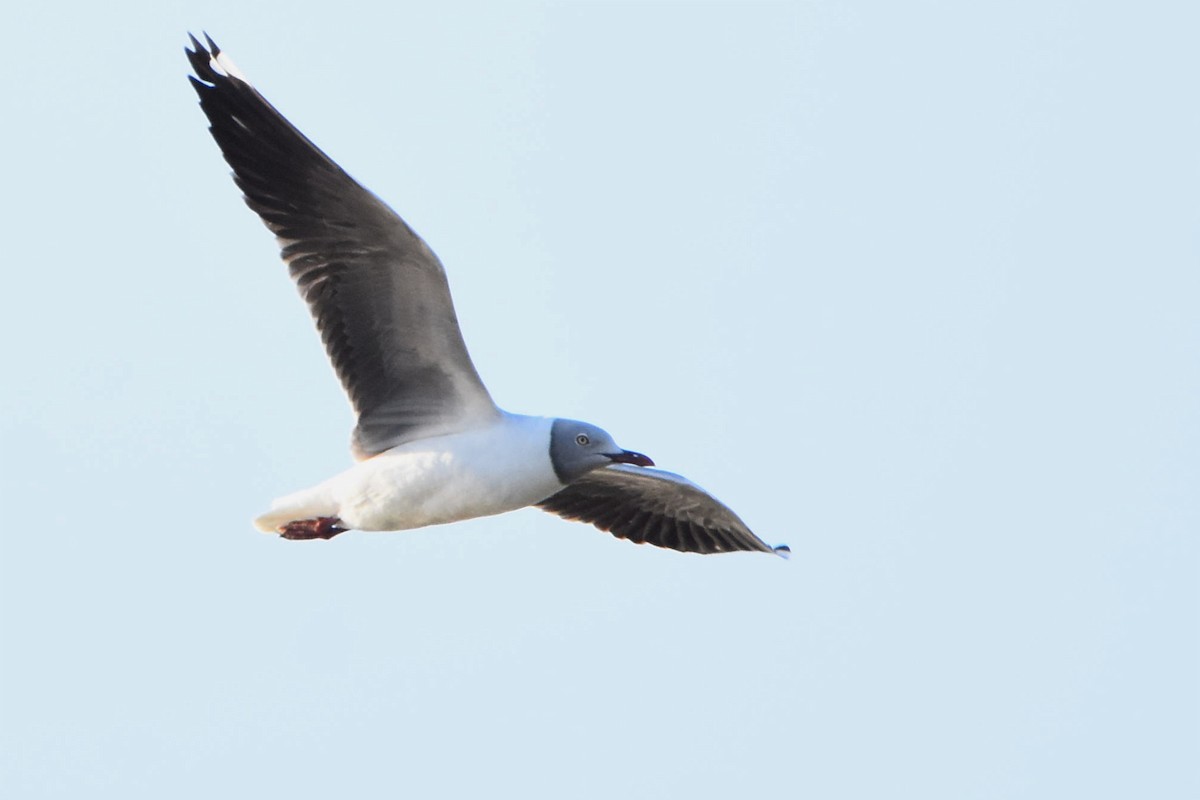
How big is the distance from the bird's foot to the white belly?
0.08m

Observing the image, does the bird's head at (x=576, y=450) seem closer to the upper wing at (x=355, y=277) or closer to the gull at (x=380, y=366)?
the gull at (x=380, y=366)

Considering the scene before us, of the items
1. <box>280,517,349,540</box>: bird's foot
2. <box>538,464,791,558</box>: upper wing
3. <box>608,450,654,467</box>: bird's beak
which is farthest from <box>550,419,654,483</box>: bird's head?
<box>538,464,791,558</box>: upper wing

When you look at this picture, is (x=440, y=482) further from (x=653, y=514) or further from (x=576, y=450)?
(x=653, y=514)

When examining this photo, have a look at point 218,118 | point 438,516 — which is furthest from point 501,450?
point 218,118

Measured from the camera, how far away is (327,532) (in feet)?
43.3

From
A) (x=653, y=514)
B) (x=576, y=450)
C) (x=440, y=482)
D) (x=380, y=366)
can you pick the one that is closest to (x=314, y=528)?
(x=440, y=482)

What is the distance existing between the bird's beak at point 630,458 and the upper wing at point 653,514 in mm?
1556

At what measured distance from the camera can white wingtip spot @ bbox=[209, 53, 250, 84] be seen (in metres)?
13.0

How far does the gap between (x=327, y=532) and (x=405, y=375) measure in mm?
1121

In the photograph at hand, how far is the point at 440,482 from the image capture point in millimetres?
12828

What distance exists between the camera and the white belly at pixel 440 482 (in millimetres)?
12828

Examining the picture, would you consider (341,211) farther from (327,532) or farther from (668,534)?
(668,534)

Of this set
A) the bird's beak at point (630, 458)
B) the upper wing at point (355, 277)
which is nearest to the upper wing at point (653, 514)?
the bird's beak at point (630, 458)

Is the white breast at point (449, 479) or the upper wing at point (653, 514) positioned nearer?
the white breast at point (449, 479)
